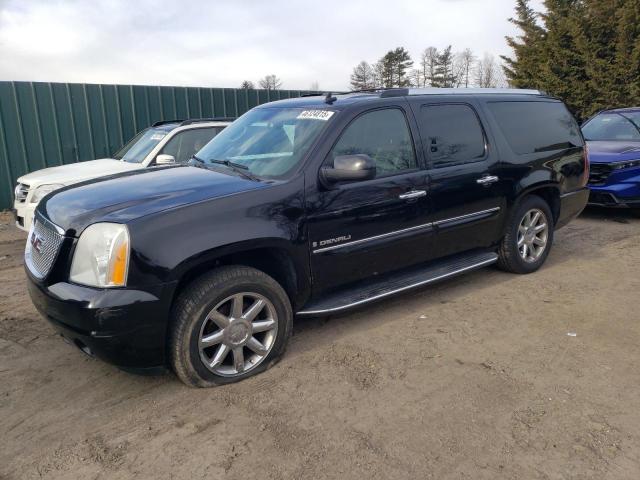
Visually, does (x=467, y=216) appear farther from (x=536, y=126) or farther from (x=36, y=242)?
(x=36, y=242)

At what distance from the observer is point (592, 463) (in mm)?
2488

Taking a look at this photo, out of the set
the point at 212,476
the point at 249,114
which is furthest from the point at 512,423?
the point at 249,114

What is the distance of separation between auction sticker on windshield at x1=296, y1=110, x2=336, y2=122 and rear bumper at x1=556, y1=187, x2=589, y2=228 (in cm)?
311

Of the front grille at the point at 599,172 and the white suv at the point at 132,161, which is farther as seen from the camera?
the front grille at the point at 599,172

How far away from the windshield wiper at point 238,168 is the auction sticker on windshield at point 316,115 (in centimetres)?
63

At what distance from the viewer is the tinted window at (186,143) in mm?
7363

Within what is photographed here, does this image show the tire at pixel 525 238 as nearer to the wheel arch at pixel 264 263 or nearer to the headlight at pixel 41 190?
the wheel arch at pixel 264 263

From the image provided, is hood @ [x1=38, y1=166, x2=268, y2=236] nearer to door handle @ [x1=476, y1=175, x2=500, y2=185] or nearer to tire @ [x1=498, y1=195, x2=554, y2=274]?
door handle @ [x1=476, y1=175, x2=500, y2=185]

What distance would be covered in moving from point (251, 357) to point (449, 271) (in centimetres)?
199

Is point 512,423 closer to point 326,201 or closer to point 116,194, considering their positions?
point 326,201

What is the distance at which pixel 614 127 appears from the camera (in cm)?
886

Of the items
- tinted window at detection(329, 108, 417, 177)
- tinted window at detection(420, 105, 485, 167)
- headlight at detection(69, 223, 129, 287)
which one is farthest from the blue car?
headlight at detection(69, 223, 129, 287)

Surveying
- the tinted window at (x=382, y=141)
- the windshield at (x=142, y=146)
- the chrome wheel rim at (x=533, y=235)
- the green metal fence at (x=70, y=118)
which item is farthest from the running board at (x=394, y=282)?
the green metal fence at (x=70, y=118)

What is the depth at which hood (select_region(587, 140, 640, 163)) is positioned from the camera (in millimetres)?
7691
